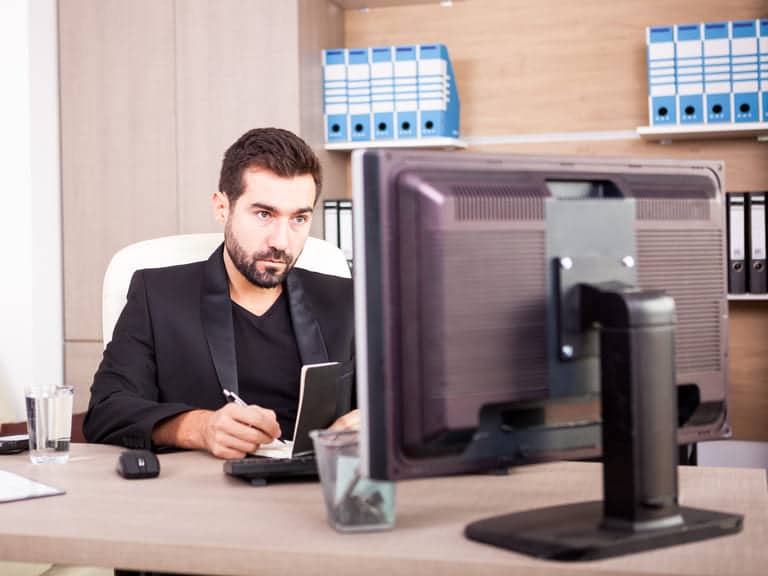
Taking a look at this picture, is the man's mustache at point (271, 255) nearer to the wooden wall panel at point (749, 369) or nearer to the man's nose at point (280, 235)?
the man's nose at point (280, 235)

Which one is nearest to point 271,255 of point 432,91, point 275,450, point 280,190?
point 280,190

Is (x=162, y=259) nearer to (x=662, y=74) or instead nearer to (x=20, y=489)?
(x=20, y=489)

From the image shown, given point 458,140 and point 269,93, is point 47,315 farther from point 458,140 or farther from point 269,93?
point 458,140

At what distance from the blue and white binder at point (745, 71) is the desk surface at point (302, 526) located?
215 centimetres

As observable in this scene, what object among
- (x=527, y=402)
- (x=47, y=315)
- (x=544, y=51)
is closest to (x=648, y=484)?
(x=527, y=402)

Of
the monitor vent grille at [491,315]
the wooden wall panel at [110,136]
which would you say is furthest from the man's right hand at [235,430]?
the wooden wall panel at [110,136]

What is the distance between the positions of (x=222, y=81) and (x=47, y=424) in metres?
2.32

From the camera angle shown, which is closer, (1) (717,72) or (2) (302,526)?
(2) (302,526)

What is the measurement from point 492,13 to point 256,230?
2.11m

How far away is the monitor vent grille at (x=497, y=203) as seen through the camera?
1.03 meters

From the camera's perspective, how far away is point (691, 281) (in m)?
1.17

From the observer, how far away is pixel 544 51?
375 centimetres

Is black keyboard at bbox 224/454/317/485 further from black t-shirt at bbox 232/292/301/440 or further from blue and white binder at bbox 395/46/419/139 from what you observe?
blue and white binder at bbox 395/46/419/139

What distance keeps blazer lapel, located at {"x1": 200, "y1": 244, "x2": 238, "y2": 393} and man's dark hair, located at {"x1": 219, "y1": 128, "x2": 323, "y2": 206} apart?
0.70ft
